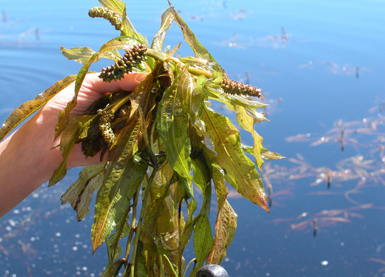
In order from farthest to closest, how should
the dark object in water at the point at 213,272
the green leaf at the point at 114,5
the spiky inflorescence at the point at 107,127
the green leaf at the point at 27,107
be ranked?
the green leaf at the point at 114,5, the green leaf at the point at 27,107, the spiky inflorescence at the point at 107,127, the dark object in water at the point at 213,272

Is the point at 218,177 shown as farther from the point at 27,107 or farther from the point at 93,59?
the point at 27,107

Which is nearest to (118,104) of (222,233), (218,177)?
(218,177)

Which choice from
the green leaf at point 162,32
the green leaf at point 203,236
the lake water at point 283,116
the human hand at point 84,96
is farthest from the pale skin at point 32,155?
the lake water at point 283,116

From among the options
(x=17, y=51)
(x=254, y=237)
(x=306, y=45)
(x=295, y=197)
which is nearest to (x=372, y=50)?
(x=306, y=45)

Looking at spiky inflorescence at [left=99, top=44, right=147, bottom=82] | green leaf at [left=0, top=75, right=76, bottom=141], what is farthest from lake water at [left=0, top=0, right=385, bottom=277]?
spiky inflorescence at [left=99, top=44, right=147, bottom=82]

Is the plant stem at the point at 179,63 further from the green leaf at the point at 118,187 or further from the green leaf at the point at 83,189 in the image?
the green leaf at the point at 83,189

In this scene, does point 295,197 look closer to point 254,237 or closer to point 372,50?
point 254,237
